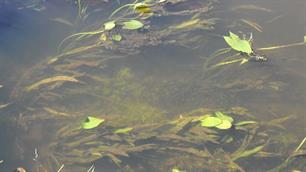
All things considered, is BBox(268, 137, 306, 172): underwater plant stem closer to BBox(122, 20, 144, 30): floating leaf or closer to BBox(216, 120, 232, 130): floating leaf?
BBox(216, 120, 232, 130): floating leaf

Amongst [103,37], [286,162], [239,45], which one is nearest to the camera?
[286,162]

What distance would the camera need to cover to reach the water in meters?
2.82

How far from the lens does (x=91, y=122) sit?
285cm

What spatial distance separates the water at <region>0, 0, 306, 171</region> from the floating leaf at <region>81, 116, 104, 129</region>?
4.4 inches

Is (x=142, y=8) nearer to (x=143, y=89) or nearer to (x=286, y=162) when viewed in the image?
(x=143, y=89)

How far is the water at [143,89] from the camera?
2.82 m

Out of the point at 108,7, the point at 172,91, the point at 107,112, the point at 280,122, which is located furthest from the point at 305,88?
the point at 108,7

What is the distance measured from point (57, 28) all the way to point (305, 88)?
1986mm

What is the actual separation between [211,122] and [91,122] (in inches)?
29.6

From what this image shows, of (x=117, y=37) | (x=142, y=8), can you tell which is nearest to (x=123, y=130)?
(x=117, y=37)

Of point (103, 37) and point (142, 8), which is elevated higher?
point (142, 8)

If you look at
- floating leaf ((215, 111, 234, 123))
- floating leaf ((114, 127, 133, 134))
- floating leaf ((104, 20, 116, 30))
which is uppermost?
floating leaf ((104, 20, 116, 30))

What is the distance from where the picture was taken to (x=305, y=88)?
3.21 meters

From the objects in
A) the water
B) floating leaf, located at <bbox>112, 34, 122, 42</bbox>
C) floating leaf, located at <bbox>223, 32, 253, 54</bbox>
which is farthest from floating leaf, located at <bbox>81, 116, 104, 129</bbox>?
floating leaf, located at <bbox>223, 32, 253, 54</bbox>
